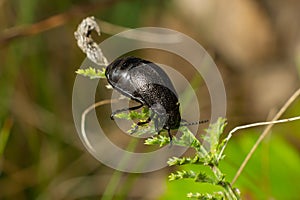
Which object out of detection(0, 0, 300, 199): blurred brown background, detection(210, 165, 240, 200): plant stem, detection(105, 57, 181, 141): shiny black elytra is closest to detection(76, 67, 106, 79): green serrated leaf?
detection(105, 57, 181, 141): shiny black elytra

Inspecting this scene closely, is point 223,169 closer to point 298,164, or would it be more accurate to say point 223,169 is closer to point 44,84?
point 298,164

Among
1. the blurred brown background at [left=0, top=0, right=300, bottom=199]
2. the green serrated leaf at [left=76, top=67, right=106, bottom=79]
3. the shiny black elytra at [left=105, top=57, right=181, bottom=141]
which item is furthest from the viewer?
the blurred brown background at [left=0, top=0, right=300, bottom=199]

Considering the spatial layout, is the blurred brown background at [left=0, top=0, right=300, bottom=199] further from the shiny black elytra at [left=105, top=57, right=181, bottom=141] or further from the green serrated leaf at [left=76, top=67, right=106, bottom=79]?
the green serrated leaf at [left=76, top=67, right=106, bottom=79]

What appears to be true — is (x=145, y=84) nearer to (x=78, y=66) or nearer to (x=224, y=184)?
(x=224, y=184)

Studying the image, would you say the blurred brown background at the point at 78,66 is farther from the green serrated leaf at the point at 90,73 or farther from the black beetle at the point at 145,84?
the green serrated leaf at the point at 90,73

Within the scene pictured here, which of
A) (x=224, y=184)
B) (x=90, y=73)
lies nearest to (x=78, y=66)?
(x=90, y=73)

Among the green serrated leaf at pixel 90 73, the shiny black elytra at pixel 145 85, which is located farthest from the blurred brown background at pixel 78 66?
the green serrated leaf at pixel 90 73
